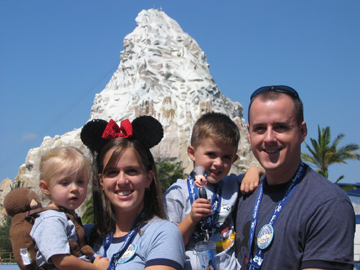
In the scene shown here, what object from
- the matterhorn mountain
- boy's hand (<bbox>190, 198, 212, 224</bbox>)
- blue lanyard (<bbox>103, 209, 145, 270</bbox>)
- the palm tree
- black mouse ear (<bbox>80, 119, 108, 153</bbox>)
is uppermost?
the matterhorn mountain

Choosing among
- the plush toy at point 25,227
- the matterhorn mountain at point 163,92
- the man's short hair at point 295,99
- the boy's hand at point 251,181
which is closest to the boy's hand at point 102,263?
the plush toy at point 25,227

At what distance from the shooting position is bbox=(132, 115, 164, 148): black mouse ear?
3301 mm

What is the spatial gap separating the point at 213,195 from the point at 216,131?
25.6 inches

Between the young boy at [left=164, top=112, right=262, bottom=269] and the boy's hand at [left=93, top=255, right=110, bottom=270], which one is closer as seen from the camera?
the boy's hand at [left=93, top=255, right=110, bottom=270]

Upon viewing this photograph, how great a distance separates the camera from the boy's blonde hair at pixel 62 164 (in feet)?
10.6

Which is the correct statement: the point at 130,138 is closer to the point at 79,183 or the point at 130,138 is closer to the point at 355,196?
the point at 79,183

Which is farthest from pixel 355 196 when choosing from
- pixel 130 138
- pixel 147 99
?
pixel 147 99

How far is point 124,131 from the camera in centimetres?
330

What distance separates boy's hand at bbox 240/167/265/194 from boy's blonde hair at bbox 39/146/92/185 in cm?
150

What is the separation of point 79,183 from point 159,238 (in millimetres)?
1027

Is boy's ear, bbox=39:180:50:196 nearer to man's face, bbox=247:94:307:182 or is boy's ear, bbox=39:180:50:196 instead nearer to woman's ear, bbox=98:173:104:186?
woman's ear, bbox=98:173:104:186

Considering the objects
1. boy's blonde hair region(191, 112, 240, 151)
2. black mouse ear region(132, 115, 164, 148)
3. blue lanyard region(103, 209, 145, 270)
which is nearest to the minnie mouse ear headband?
black mouse ear region(132, 115, 164, 148)

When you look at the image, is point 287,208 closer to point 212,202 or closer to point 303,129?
point 303,129

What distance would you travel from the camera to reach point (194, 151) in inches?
150
